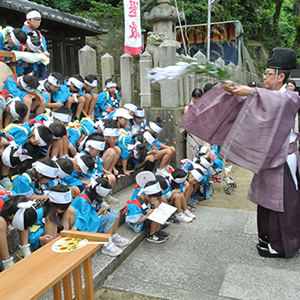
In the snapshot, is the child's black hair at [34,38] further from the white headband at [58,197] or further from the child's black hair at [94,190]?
the white headband at [58,197]

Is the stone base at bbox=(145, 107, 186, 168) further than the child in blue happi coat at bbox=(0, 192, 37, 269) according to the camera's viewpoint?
Yes

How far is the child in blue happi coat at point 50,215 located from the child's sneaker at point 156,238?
155cm

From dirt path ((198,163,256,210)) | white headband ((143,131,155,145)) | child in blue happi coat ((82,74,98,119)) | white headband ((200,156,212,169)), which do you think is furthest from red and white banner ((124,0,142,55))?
dirt path ((198,163,256,210))

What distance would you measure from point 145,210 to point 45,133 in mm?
1717

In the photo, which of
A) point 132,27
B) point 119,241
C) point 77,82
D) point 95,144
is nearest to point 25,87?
point 77,82

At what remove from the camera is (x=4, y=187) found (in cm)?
425

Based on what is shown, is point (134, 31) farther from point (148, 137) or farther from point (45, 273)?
point (45, 273)

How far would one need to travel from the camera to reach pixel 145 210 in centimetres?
480

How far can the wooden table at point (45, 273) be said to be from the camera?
2.29 metres

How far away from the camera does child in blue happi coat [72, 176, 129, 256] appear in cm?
399

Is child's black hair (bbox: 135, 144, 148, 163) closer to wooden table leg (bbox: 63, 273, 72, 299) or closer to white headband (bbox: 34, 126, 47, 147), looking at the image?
white headband (bbox: 34, 126, 47, 147)

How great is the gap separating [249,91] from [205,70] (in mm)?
583

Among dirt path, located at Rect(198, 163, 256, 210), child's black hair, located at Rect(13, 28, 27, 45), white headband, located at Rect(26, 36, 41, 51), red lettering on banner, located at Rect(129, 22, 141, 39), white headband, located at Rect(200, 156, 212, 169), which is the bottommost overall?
dirt path, located at Rect(198, 163, 256, 210)

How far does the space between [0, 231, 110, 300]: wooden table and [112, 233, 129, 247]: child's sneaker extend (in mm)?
1464
